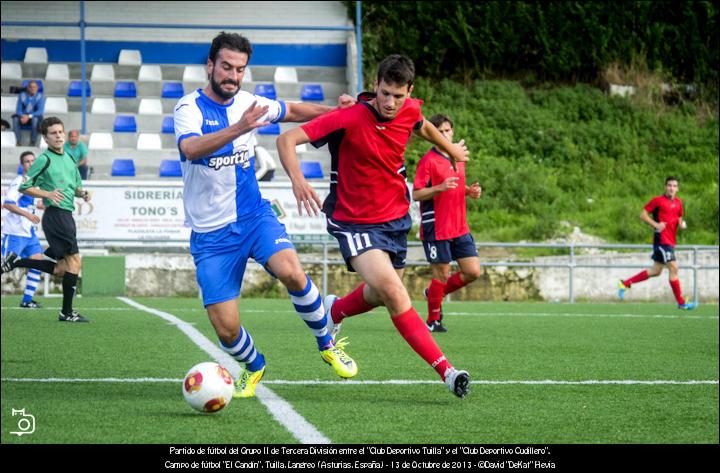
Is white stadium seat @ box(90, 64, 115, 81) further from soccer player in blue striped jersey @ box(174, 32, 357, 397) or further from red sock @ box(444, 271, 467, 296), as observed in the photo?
soccer player in blue striped jersey @ box(174, 32, 357, 397)

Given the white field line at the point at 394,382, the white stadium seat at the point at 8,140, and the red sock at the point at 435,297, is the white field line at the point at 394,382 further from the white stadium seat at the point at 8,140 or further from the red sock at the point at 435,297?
the white stadium seat at the point at 8,140

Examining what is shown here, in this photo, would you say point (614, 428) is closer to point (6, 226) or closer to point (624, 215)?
point (6, 226)

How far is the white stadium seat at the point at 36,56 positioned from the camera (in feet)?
78.9

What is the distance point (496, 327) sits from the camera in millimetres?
11617

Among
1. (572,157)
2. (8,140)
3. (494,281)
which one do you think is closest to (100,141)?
(8,140)

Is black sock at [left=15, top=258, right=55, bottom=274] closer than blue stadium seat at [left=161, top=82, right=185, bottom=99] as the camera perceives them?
Yes

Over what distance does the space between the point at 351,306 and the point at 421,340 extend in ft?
5.41

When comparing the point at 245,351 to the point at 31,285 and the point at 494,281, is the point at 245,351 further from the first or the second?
A: the point at 494,281

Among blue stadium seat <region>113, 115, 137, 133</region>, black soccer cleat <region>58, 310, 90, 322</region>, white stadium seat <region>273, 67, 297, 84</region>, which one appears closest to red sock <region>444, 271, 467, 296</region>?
black soccer cleat <region>58, 310, 90, 322</region>

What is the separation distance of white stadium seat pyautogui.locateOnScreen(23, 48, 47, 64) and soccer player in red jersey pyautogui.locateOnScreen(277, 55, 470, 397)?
1905cm

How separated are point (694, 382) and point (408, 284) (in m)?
11.2

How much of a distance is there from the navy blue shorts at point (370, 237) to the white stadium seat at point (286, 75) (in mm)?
17295

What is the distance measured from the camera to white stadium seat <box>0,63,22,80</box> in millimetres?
23422

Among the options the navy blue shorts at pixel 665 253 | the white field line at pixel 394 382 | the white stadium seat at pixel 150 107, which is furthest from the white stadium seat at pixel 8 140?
the white field line at pixel 394 382
